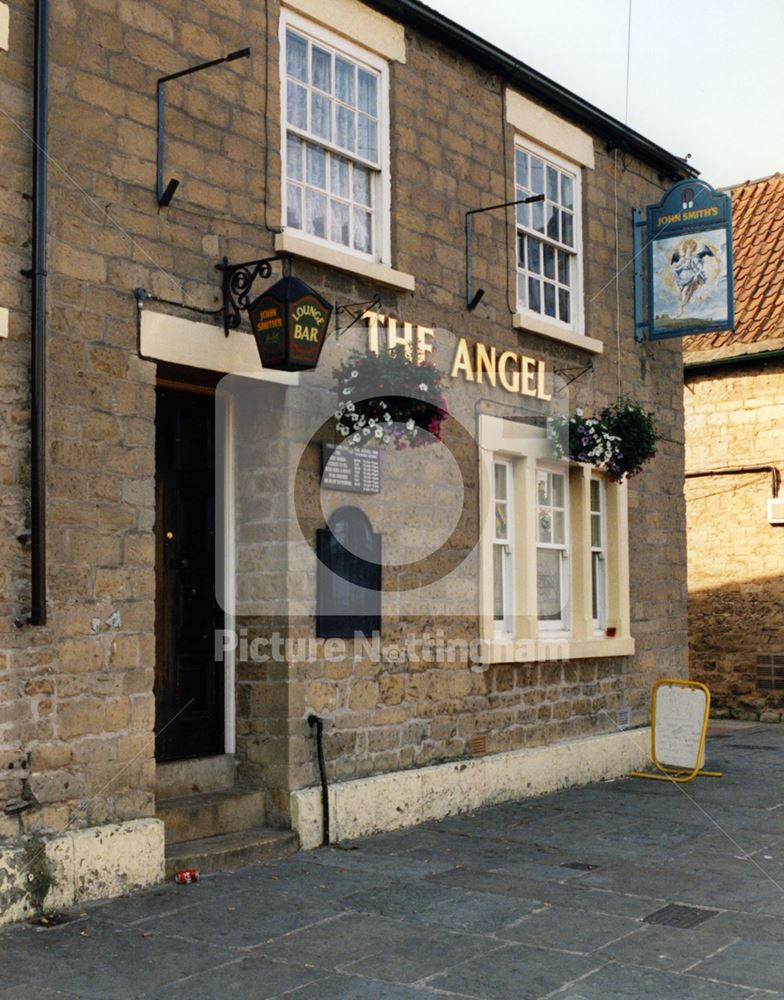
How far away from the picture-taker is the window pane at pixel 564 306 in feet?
36.9

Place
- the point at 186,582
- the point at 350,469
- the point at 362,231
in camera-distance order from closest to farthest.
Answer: the point at 186,582 → the point at 350,469 → the point at 362,231

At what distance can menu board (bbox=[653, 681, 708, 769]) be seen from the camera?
35.9ft

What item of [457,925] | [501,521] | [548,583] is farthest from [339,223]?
[457,925]

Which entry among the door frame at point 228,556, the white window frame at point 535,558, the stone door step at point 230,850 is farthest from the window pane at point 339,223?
the stone door step at point 230,850

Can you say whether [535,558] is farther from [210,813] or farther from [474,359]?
[210,813]

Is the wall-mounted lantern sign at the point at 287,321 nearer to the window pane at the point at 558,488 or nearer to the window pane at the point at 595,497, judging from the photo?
the window pane at the point at 558,488

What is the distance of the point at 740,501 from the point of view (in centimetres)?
1677

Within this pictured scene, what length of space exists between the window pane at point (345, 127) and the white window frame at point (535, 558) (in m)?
2.40

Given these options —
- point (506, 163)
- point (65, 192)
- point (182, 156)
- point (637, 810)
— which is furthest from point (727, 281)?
point (65, 192)

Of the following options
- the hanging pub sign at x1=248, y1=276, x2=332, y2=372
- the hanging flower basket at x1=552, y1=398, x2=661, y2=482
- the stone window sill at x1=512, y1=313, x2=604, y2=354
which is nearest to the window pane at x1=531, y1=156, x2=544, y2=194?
the stone window sill at x1=512, y1=313, x2=604, y2=354

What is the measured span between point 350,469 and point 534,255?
3.40 metres

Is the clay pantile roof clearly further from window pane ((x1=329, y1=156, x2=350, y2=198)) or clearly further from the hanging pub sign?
the hanging pub sign

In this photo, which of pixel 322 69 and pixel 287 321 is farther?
pixel 322 69

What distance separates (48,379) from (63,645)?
A: 4.70 ft
